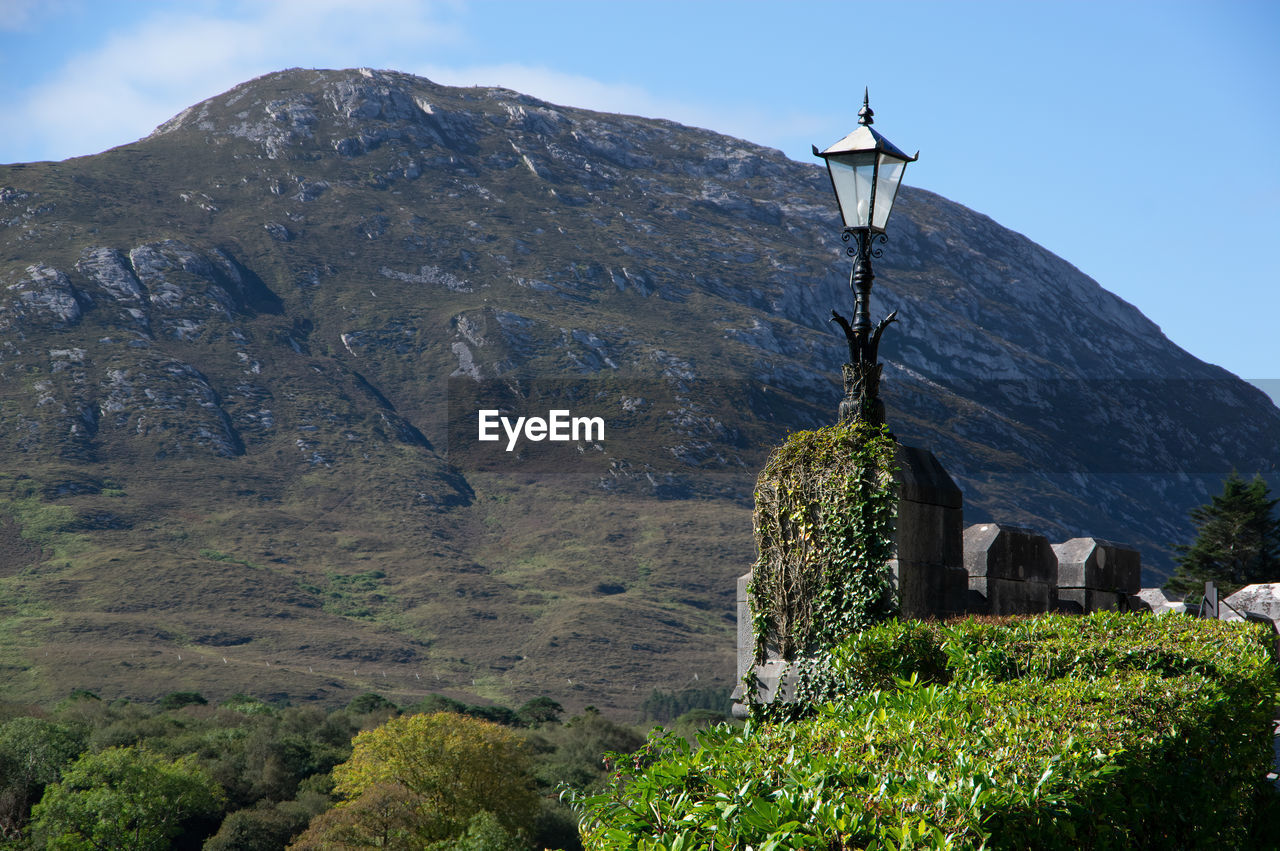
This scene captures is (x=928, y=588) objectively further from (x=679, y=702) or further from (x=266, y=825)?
(x=679, y=702)

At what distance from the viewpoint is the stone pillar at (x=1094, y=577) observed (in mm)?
10188

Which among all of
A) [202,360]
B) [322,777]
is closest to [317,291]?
[202,360]

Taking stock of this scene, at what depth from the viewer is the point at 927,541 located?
738 centimetres

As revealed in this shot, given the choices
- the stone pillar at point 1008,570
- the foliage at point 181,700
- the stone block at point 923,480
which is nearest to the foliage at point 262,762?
the foliage at point 181,700

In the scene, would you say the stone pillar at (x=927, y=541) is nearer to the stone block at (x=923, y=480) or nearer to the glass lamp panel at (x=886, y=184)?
the stone block at (x=923, y=480)

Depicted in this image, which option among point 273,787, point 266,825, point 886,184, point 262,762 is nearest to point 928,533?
point 886,184

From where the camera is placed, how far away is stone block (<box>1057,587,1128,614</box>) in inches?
397

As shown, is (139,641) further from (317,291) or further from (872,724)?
(872,724)

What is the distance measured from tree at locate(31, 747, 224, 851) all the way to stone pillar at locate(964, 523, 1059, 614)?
36568mm

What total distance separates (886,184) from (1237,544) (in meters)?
47.8

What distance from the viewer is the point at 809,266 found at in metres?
172

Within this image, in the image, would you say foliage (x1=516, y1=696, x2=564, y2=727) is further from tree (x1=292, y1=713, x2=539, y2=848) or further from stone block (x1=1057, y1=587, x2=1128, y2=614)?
stone block (x1=1057, y1=587, x2=1128, y2=614)

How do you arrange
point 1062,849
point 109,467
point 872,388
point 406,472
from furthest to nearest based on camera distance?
1. point 406,472
2. point 109,467
3. point 872,388
4. point 1062,849

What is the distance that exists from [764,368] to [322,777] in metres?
99.7
